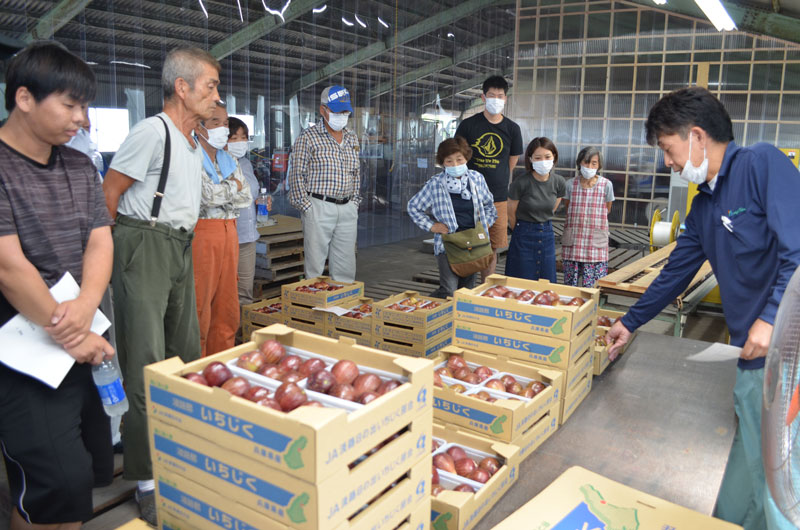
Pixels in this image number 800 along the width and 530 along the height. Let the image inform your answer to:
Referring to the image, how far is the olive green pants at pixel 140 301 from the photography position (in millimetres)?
2305

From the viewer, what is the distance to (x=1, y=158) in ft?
5.49

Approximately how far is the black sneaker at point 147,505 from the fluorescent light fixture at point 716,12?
7729 mm

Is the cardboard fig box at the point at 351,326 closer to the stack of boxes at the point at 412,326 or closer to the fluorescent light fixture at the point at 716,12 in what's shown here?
the stack of boxes at the point at 412,326

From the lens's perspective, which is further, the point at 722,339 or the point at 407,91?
the point at 407,91

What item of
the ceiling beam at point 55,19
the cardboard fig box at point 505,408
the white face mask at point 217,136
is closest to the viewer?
the cardboard fig box at point 505,408

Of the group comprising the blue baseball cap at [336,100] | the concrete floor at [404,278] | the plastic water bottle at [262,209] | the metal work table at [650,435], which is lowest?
the concrete floor at [404,278]

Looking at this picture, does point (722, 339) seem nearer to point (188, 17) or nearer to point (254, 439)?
point (254, 439)

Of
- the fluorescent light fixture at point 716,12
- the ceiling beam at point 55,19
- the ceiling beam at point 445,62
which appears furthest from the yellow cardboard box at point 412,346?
the ceiling beam at point 445,62

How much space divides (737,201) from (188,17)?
616cm

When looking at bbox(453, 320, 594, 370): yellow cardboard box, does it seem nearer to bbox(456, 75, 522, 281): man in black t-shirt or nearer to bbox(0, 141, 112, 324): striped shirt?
bbox(0, 141, 112, 324): striped shirt

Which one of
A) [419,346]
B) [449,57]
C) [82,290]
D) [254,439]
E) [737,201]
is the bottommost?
[419,346]

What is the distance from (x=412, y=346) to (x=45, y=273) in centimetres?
226

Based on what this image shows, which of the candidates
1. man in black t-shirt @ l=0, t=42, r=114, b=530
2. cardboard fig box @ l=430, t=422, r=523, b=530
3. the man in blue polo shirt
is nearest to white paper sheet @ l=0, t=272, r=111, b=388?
man in black t-shirt @ l=0, t=42, r=114, b=530

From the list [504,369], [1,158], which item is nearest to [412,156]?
[504,369]
